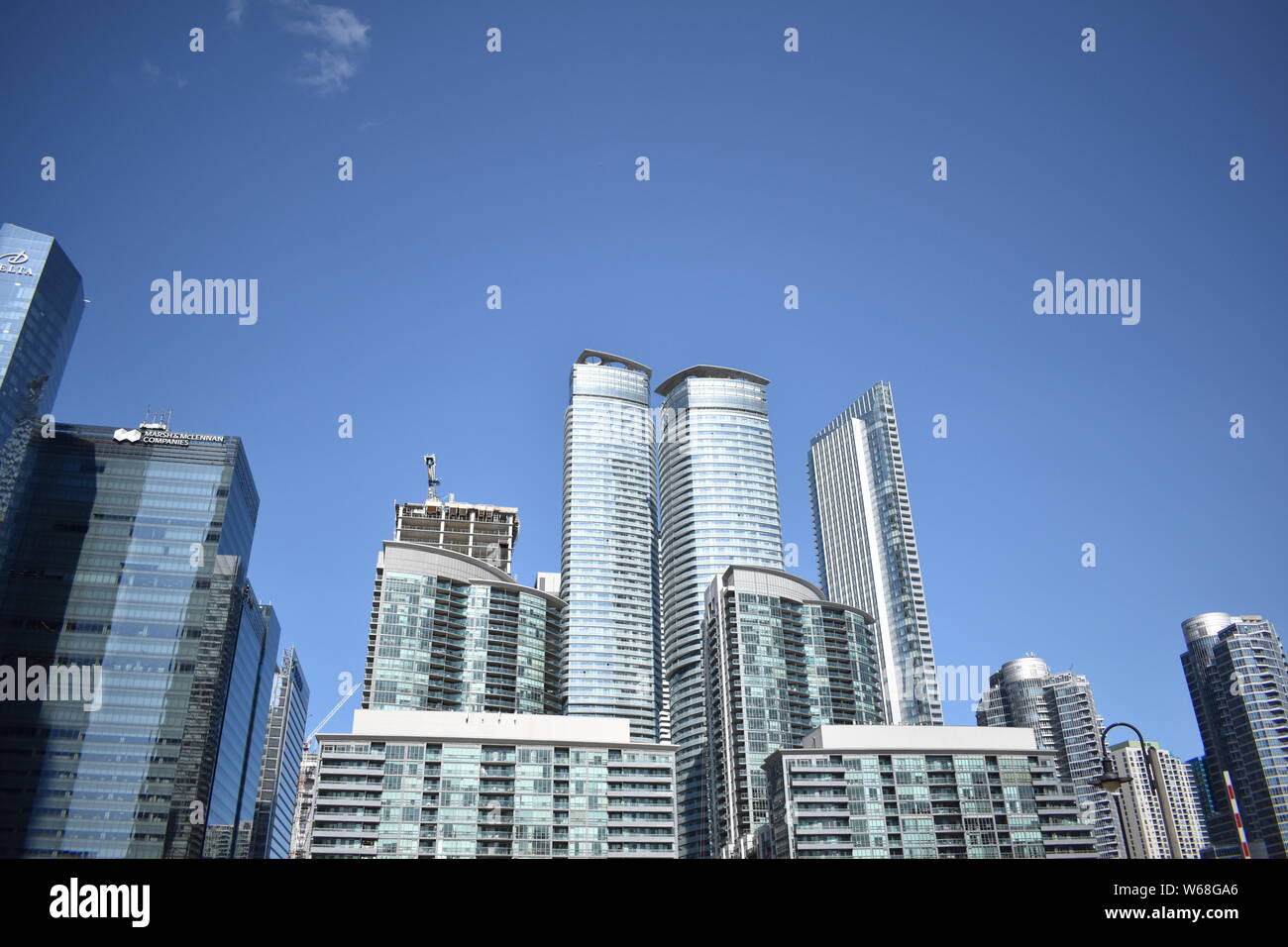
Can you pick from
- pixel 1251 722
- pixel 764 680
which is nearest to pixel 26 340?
pixel 764 680

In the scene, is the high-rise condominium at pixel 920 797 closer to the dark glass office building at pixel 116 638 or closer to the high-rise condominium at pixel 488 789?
the high-rise condominium at pixel 488 789

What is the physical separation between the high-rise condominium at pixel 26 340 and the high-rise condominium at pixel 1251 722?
8453 inches

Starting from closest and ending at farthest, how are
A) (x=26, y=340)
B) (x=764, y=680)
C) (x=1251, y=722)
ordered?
1. (x=26, y=340)
2. (x=764, y=680)
3. (x=1251, y=722)

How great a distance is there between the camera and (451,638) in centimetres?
15438

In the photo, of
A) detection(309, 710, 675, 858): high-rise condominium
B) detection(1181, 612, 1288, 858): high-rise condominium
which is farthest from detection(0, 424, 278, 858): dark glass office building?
detection(1181, 612, 1288, 858): high-rise condominium

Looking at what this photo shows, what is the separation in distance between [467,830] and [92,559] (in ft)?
240

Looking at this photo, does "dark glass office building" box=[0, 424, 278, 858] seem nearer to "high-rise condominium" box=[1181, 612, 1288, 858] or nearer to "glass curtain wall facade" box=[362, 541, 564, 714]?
"glass curtain wall facade" box=[362, 541, 564, 714]

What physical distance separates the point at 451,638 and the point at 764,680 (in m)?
51.2

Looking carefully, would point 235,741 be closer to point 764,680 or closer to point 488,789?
point 488,789

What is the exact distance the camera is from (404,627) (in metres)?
150

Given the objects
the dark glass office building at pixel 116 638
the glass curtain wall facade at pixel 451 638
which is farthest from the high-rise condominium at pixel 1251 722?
the dark glass office building at pixel 116 638
